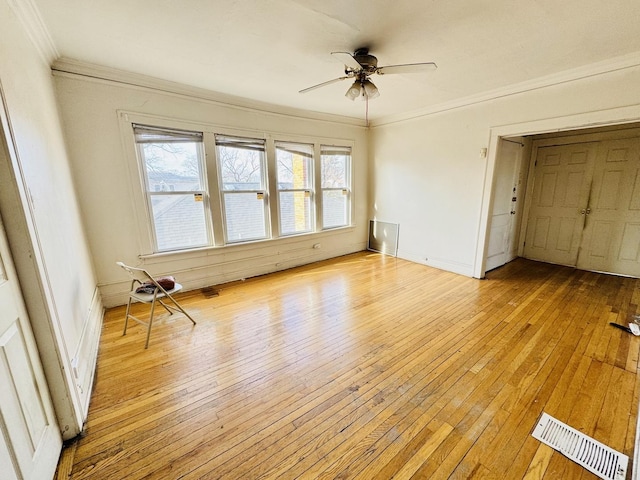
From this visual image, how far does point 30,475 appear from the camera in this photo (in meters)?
1.14

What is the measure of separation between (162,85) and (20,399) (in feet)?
10.3

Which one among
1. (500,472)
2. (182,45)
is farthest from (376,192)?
(500,472)

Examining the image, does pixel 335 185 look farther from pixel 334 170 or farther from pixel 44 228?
pixel 44 228

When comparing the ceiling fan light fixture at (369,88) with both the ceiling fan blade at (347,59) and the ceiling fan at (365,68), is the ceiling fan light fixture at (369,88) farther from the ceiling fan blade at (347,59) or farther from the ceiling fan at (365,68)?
the ceiling fan blade at (347,59)

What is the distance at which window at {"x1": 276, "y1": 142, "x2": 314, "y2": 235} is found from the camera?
4.21 metres

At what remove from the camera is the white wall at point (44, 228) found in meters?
1.31

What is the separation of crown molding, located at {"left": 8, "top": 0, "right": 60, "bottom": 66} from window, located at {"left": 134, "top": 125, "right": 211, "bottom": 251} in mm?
831

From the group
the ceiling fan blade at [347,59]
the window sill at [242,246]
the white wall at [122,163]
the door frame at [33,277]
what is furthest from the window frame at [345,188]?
the door frame at [33,277]

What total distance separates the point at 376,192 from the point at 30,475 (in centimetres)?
520

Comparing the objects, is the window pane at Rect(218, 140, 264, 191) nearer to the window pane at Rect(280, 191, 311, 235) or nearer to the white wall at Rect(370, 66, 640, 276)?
the window pane at Rect(280, 191, 311, 235)

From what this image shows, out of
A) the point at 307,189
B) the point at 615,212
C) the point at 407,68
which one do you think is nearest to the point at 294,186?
the point at 307,189

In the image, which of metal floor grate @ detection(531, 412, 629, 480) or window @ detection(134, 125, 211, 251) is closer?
metal floor grate @ detection(531, 412, 629, 480)

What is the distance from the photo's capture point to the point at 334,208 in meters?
5.04

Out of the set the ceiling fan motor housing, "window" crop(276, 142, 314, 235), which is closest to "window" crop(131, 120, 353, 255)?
"window" crop(276, 142, 314, 235)
